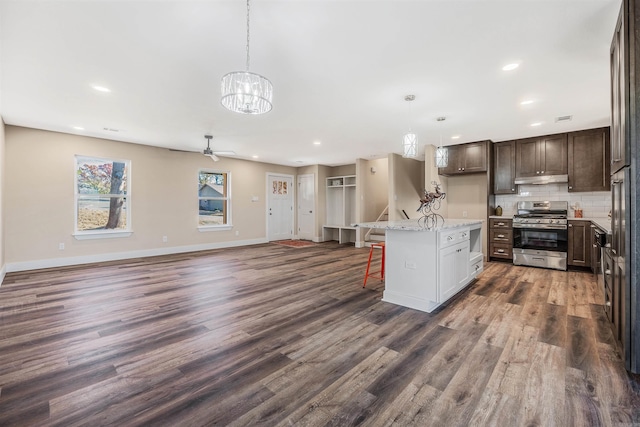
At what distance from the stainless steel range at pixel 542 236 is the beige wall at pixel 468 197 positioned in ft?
2.11

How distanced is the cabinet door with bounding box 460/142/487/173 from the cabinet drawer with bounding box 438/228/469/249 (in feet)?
8.71

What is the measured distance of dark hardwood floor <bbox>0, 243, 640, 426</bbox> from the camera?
160 cm

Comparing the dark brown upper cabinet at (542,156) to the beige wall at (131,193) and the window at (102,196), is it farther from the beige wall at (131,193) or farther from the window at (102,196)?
the window at (102,196)

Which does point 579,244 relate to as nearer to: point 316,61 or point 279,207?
point 316,61

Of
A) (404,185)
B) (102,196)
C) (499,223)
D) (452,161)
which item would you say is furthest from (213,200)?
(499,223)

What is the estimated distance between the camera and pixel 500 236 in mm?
5617

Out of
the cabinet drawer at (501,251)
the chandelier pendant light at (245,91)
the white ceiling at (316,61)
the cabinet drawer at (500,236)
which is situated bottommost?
the cabinet drawer at (501,251)

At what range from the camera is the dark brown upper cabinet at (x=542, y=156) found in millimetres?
5253

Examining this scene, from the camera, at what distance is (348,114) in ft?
13.9

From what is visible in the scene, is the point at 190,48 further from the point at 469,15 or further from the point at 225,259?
the point at 225,259

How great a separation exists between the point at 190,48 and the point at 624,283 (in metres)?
3.79

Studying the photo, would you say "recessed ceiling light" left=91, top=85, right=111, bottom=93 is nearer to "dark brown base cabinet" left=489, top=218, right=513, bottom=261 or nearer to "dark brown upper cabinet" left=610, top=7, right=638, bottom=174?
"dark brown upper cabinet" left=610, top=7, right=638, bottom=174

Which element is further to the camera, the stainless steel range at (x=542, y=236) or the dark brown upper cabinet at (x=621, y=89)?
the stainless steel range at (x=542, y=236)

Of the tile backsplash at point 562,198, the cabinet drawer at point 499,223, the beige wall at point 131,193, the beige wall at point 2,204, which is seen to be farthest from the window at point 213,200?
the tile backsplash at point 562,198
